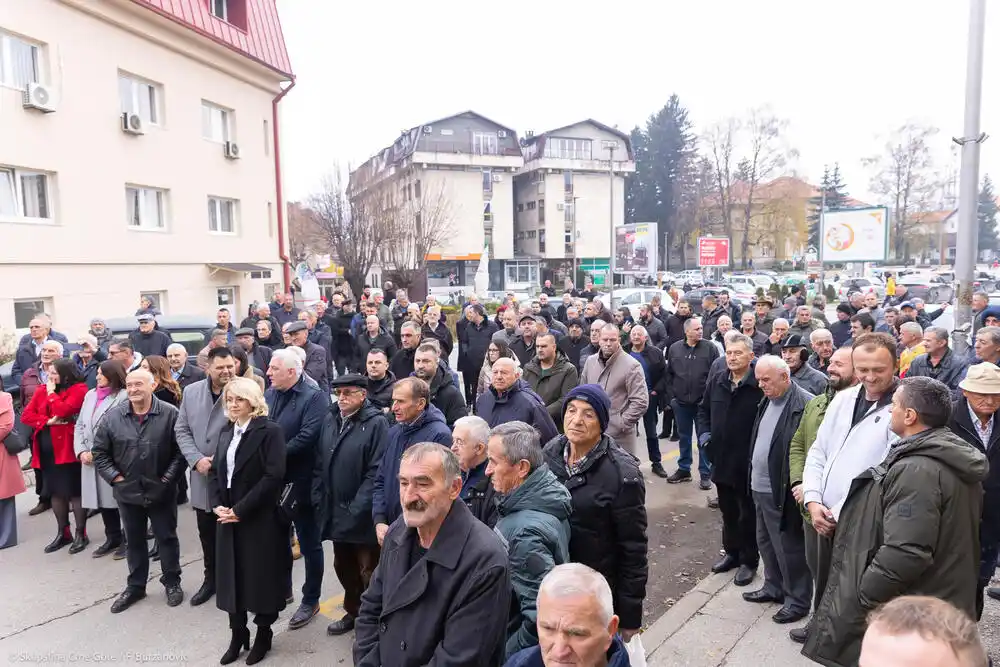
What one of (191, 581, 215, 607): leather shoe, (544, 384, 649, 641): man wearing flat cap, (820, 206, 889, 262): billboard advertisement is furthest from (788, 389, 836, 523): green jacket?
(820, 206, 889, 262): billboard advertisement

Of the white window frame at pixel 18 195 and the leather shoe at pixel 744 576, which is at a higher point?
the white window frame at pixel 18 195

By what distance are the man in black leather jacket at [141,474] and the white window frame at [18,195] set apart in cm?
1154

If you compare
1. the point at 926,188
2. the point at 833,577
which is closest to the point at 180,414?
the point at 833,577

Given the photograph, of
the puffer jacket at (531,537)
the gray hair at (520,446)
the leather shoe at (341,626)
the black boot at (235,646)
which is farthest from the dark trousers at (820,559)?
the black boot at (235,646)

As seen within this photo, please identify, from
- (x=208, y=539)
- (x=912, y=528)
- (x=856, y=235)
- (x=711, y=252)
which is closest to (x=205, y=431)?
(x=208, y=539)

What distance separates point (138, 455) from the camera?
5.02 m

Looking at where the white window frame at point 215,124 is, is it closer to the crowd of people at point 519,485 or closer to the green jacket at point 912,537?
the crowd of people at point 519,485

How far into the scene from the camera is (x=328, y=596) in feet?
17.1

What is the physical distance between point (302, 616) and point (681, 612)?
109 inches

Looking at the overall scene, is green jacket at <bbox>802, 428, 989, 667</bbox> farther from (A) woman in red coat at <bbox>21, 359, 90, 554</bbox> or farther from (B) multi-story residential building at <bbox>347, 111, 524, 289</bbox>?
(B) multi-story residential building at <bbox>347, 111, 524, 289</bbox>

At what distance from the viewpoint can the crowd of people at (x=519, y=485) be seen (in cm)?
251

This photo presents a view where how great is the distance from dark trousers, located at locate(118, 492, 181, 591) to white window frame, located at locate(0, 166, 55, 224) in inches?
466

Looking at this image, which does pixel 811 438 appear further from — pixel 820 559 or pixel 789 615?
pixel 789 615

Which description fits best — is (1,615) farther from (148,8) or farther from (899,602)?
(148,8)
